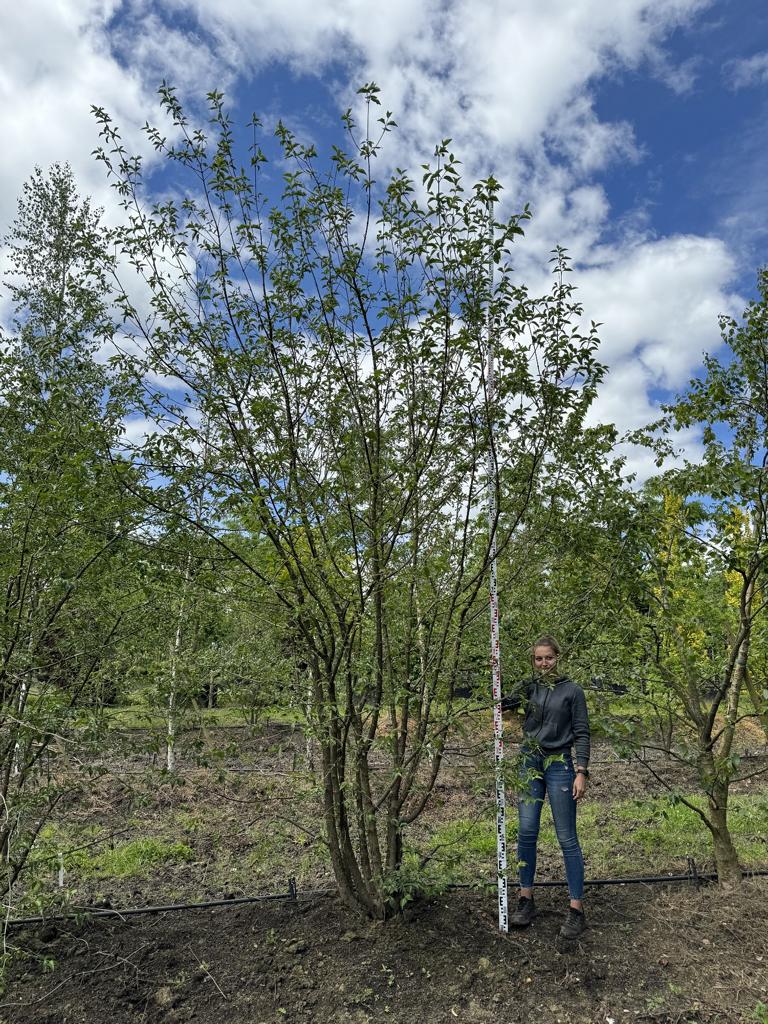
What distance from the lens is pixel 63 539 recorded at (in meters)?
3.26

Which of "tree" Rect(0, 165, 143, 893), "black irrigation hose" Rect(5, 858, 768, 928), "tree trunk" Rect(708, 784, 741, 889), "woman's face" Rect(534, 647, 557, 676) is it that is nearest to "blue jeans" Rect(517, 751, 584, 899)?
"black irrigation hose" Rect(5, 858, 768, 928)

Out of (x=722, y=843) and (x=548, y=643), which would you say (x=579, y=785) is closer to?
(x=548, y=643)

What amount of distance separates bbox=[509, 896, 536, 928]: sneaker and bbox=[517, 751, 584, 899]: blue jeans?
0.07 metres

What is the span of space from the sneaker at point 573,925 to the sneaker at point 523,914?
17 cm

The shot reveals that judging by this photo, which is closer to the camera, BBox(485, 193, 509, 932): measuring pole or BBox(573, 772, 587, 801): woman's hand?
BBox(485, 193, 509, 932): measuring pole

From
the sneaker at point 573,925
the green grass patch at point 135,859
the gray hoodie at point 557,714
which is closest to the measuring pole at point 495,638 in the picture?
the gray hoodie at point 557,714

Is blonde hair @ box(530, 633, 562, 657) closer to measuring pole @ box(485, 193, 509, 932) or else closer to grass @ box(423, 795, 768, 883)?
measuring pole @ box(485, 193, 509, 932)

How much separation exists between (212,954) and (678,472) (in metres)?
3.70

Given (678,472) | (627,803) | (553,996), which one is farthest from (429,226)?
(627,803)

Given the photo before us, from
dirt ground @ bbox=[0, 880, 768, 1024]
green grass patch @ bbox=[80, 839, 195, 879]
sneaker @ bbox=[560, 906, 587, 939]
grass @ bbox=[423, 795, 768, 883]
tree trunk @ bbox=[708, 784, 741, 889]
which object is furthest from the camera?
green grass patch @ bbox=[80, 839, 195, 879]

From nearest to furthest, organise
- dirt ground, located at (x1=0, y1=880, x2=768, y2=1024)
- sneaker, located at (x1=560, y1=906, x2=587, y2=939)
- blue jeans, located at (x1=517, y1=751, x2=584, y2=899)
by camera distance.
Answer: dirt ground, located at (x1=0, y1=880, x2=768, y2=1024) < sneaker, located at (x1=560, y1=906, x2=587, y2=939) < blue jeans, located at (x1=517, y1=751, x2=584, y2=899)

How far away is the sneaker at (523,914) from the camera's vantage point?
353cm

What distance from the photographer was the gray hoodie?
3572 millimetres

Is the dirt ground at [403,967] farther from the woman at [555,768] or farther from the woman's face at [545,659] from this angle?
the woman's face at [545,659]
